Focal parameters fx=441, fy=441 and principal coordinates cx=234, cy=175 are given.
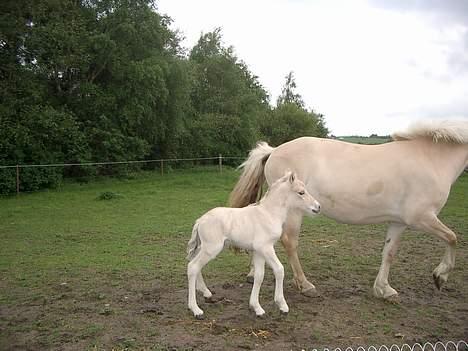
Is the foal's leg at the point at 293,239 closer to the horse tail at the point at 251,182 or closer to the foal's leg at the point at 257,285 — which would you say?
the horse tail at the point at 251,182

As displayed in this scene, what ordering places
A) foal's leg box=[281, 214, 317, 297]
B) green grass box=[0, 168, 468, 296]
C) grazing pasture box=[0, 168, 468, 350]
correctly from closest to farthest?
grazing pasture box=[0, 168, 468, 350], foal's leg box=[281, 214, 317, 297], green grass box=[0, 168, 468, 296]

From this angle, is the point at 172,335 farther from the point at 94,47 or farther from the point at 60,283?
the point at 94,47

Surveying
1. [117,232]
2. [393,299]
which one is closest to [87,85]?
[117,232]

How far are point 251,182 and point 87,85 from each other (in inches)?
674

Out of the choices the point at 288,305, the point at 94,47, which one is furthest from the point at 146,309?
the point at 94,47

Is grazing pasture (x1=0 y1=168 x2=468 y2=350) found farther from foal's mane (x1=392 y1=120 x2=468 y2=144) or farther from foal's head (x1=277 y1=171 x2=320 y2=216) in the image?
foal's mane (x1=392 y1=120 x2=468 y2=144)

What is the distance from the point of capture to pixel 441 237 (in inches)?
208

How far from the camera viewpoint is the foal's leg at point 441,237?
5.18 meters

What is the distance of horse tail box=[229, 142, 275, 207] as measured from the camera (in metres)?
6.20

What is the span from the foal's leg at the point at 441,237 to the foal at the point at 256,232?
56.5 inches

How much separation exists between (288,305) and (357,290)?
114 cm

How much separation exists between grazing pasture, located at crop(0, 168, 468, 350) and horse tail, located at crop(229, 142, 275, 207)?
3.56 feet

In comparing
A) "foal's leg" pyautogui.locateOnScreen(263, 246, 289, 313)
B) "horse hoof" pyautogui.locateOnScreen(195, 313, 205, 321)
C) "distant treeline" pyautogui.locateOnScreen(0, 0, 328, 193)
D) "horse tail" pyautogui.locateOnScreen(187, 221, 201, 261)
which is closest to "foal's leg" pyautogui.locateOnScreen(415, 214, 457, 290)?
"foal's leg" pyautogui.locateOnScreen(263, 246, 289, 313)

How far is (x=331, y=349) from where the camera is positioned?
3.84 meters
